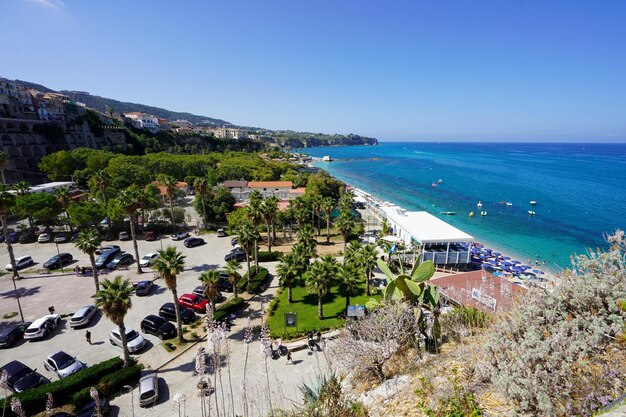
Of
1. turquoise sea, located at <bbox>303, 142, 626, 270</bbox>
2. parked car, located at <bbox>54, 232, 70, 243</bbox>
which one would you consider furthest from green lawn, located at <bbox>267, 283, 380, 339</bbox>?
parked car, located at <bbox>54, 232, 70, 243</bbox>

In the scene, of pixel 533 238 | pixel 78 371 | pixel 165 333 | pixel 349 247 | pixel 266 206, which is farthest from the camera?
pixel 533 238

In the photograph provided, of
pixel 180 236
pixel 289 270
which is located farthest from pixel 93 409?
pixel 180 236

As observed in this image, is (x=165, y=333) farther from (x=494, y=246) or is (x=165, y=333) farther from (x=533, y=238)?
(x=533, y=238)

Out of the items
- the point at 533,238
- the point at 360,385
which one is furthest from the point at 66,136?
the point at 533,238

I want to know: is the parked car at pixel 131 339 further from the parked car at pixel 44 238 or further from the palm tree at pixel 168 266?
the parked car at pixel 44 238

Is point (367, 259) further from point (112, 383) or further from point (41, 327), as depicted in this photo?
point (41, 327)

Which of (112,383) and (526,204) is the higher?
(112,383)
